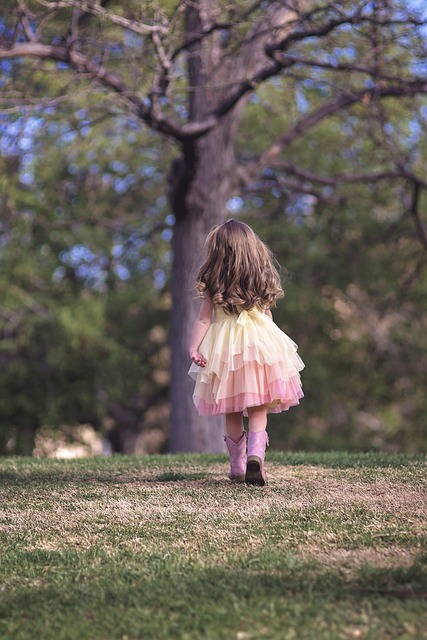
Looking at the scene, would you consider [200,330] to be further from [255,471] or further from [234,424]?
[255,471]

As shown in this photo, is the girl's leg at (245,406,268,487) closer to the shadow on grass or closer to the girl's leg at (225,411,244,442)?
the girl's leg at (225,411,244,442)

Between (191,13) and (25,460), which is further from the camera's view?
(191,13)

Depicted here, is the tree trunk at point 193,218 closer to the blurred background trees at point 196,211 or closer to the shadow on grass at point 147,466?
the blurred background trees at point 196,211

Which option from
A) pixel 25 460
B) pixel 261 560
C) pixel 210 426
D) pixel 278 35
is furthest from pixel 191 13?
pixel 261 560

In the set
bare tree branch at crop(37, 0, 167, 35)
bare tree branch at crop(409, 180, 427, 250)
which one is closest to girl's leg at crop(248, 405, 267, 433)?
bare tree branch at crop(37, 0, 167, 35)

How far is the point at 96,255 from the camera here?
18.5 metres

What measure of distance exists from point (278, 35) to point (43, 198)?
7397 millimetres

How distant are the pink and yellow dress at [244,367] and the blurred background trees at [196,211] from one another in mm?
4708

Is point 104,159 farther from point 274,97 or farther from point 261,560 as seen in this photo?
point 261,560

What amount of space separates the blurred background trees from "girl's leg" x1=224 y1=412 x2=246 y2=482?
16.4 feet

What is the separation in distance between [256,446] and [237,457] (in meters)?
0.31

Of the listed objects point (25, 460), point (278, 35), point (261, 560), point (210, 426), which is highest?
point (278, 35)

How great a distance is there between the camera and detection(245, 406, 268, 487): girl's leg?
5.63 metres

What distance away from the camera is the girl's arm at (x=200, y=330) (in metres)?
5.79
